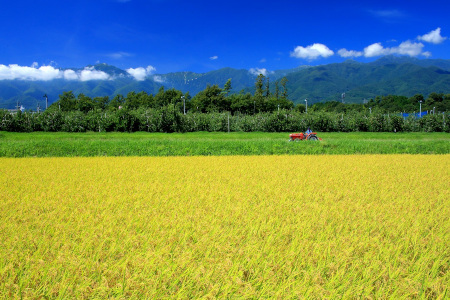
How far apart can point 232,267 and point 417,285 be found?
1.76m

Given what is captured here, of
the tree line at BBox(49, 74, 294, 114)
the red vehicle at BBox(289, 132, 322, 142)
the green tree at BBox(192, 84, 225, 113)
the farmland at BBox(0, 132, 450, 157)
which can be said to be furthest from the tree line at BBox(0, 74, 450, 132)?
the green tree at BBox(192, 84, 225, 113)

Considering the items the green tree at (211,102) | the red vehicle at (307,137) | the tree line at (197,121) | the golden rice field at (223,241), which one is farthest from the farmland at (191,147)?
the green tree at (211,102)

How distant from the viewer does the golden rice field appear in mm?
2844

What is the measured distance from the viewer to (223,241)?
3.81 meters

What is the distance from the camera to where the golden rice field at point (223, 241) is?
9.33 feet

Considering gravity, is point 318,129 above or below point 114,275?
above

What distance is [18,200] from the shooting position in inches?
238

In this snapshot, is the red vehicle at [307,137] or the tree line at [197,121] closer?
the red vehicle at [307,137]

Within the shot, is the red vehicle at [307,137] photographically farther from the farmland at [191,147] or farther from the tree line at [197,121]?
the tree line at [197,121]

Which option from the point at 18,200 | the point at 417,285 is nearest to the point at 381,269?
the point at 417,285

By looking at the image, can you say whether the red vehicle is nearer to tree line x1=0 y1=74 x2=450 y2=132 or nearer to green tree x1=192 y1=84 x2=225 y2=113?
tree line x1=0 y1=74 x2=450 y2=132

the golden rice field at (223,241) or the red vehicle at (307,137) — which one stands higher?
the red vehicle at (307,137)

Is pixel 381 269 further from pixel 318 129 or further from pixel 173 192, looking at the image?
pixel 318 129

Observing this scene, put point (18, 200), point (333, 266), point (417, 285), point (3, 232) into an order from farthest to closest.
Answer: point (18, 200) < point (3, 232) < point (333, 266) < point (417, 285)
